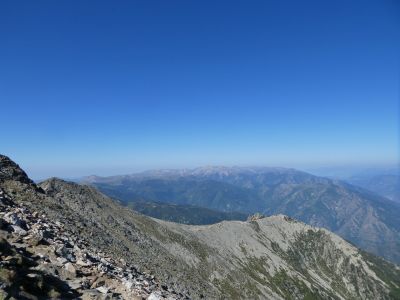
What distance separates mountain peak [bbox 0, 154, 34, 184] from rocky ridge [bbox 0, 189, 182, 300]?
18.8 m

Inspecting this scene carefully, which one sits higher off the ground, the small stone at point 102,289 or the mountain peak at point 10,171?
the mountain peak at point 10,171

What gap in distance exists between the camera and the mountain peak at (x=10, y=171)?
48.9 meters

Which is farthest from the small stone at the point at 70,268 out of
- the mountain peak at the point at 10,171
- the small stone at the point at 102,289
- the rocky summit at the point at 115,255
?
the mountain peak at the point at 10,171

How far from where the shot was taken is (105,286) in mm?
23891

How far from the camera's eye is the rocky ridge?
18.0m

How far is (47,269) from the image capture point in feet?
72.9

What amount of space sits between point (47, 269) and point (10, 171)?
34607mm

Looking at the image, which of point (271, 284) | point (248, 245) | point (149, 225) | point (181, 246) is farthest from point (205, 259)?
point (248, 245)

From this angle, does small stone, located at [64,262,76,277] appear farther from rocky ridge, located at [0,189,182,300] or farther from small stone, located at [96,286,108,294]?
small stone, located at [96,286,108,294]

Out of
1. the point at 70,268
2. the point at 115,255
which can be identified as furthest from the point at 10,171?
the point at 70,268

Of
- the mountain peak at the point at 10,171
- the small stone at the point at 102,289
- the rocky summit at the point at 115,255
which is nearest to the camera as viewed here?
the rocky summit at the point at 115,255

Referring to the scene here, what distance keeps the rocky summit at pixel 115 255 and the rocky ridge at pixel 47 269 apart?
0.07 m

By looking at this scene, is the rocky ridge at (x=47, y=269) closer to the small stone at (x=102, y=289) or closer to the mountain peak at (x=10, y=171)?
the small stone at (x=102, y=289)

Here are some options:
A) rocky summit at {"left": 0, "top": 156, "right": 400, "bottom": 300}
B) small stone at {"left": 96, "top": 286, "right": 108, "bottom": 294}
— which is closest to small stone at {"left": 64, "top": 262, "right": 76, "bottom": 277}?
rocky summit at {"left": 0, "top": 156, "right": 400, "bottom": 300}
